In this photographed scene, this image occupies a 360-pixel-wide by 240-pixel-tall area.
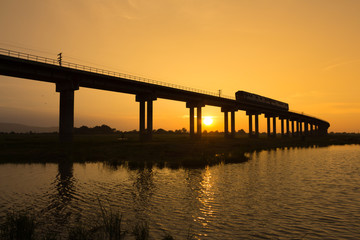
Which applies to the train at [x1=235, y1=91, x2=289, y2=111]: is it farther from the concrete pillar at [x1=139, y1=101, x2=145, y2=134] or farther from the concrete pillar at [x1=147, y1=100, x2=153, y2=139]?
the concrete pillar at [x1=139, y1=101, x2=145, y2=134]

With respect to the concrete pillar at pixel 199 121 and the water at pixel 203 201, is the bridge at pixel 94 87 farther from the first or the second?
the water at pixel 203 201

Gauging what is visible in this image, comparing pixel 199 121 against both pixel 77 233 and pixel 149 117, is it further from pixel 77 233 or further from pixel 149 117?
pixel 77 233

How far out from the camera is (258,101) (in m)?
95.8

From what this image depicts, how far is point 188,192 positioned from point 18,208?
8820 mm

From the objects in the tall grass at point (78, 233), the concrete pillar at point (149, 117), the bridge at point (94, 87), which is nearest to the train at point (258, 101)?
the bridge at point (94, 87)

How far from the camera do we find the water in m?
9.95

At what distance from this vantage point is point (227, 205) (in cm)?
1295

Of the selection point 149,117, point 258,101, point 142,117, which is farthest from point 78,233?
point 258,101

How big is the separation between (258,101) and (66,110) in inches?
2792

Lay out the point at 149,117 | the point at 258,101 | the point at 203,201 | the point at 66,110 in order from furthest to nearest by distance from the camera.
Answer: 1. the point at 258,101
2. the point at 149,117
3. the point at 66,110
4. the point at 203,201

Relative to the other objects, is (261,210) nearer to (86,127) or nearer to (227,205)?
(227,205)

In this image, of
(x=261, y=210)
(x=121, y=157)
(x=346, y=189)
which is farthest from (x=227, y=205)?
(x=121, y=157)

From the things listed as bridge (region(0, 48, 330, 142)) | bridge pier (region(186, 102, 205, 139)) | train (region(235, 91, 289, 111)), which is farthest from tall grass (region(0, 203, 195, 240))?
train (region(235, 91, 289, 111))

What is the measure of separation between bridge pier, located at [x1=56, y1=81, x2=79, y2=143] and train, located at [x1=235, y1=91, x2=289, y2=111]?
5737cm
